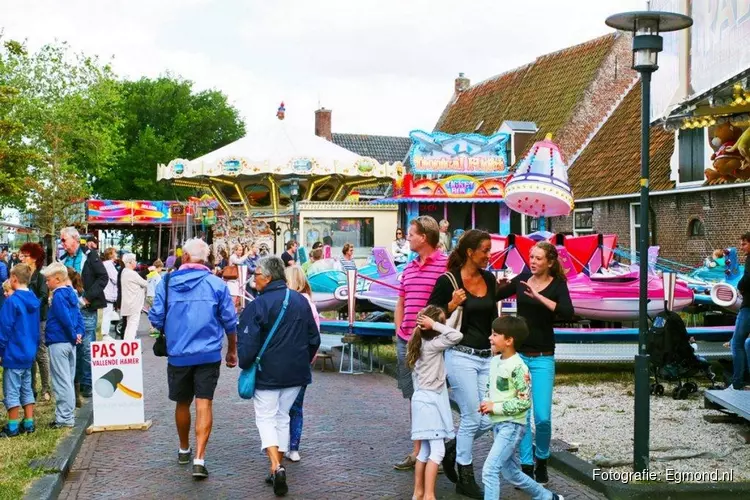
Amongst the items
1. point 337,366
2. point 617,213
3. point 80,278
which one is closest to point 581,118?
point 617,213

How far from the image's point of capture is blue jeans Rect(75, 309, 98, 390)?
10.8 m

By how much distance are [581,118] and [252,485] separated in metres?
28.0

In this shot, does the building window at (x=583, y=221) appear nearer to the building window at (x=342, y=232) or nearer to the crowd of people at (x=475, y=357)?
the building window at (x=342, y=232)

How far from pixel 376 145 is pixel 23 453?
44.2 metres

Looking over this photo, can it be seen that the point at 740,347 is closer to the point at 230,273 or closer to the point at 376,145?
the point at 230,273

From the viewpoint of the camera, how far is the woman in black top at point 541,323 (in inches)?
266

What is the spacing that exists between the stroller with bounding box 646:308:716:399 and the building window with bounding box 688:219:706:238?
44.1 ft

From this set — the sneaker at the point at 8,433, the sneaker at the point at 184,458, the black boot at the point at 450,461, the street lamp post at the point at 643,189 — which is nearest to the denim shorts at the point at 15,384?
the sneaker at the point at 8,433

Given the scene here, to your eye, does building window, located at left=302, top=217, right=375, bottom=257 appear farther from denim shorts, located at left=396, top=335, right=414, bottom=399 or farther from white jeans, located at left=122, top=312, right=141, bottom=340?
denim shorts, located at left=396, top=335, right=414, bottom=399

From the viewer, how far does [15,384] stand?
342 inches

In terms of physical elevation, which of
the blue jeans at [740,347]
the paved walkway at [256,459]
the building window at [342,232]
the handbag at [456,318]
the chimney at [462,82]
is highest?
the chimney at [462,82]

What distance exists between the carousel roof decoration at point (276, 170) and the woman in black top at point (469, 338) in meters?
23.4

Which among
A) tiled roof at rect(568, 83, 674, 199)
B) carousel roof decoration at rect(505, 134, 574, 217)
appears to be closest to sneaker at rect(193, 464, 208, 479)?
carousel roof decoration at rect(505, 134, 574, 217)

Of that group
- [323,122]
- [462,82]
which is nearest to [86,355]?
[462,82]
